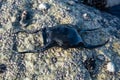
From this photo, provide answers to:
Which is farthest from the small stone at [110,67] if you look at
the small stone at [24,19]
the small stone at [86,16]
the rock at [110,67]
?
the small stone at [24,19]

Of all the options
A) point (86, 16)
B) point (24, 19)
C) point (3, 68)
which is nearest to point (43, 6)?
point (24, 19)

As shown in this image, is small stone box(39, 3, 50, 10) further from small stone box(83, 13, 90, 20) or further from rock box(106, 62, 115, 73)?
rock box(106, 62, 115, 73)

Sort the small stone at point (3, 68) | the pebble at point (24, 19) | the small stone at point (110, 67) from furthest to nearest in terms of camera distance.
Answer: the pebble at point (24, 19) < the small stone at point (110, 67) < the small stone at point (3, 68)

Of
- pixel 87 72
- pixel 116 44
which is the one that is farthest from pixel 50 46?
pixel 116 44

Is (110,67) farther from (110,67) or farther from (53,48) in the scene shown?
(53,48)

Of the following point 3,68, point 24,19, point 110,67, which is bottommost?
point 110,67

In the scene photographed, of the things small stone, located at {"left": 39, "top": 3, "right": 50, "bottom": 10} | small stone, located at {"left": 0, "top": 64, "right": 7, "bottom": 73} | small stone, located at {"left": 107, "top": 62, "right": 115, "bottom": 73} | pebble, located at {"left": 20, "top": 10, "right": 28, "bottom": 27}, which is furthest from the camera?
small stone, located at {"left": 39, "top": 3, "right": 50, "bottom": 10}

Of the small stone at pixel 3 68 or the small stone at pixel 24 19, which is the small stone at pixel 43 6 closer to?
the small stone at pixel 24 19

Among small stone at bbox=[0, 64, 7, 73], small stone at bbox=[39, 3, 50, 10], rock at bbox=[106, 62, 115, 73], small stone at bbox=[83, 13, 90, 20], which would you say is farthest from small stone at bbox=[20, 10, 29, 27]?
rock at bbox=[106, 62, 115, 73]
